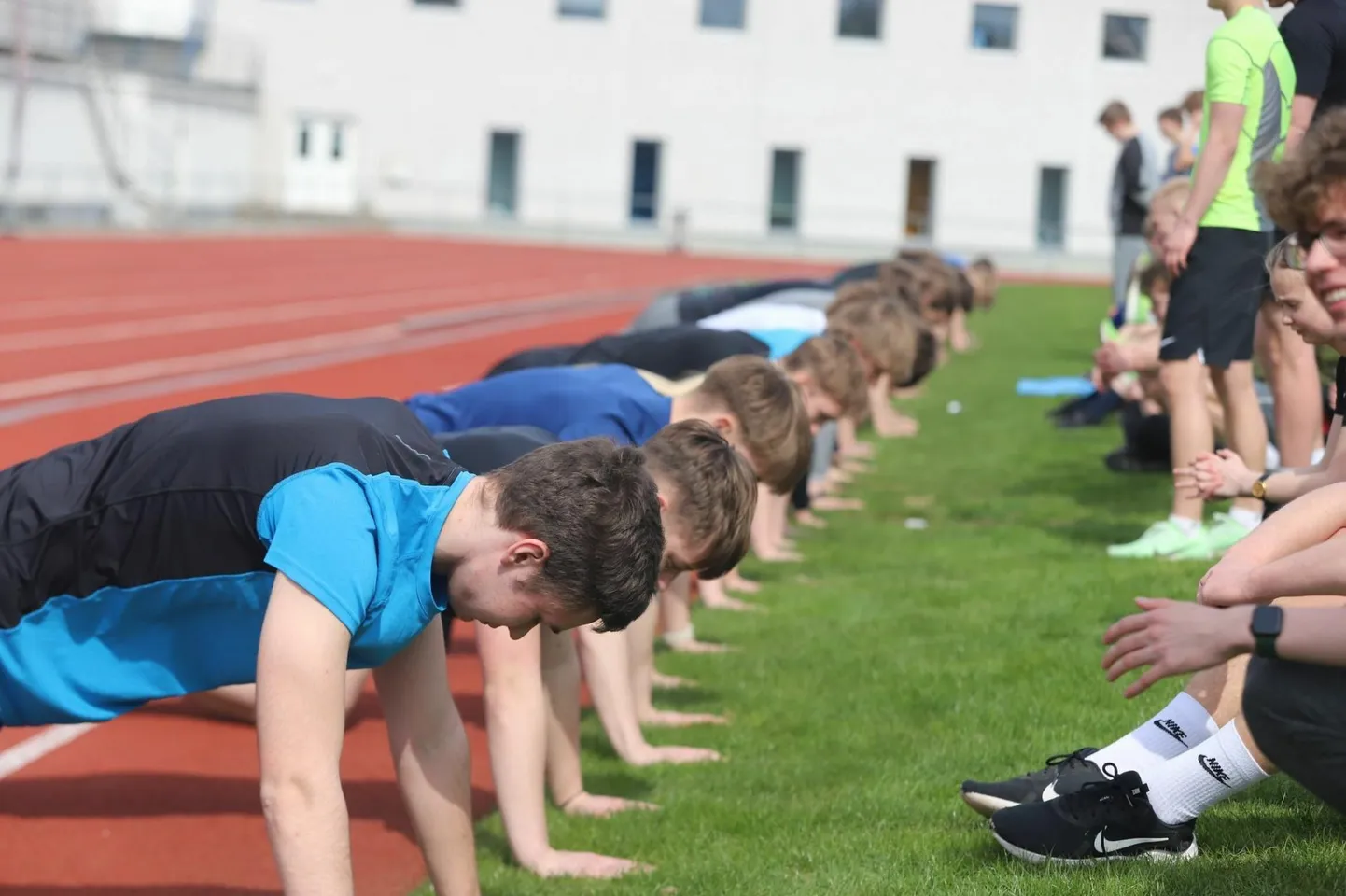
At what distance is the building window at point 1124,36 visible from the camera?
49.6 metres

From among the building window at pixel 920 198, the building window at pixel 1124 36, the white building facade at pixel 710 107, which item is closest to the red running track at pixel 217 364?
the white building facade at pixel 710 107

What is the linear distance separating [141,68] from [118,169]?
8.63m

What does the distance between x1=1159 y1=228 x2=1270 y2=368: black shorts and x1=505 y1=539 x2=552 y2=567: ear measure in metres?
4.99

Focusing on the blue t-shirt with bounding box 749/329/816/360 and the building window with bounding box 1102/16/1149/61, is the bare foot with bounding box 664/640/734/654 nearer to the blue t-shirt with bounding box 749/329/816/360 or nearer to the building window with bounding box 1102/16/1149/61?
the blue t-shirt with bounding box 749/329/816/360

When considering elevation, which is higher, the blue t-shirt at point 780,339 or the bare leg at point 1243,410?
the blue t-shirt at point 780,339

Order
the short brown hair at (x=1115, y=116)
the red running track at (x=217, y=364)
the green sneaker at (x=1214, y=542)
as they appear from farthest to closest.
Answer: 1. the short brown hair at (x=1115, y=116)
2. the green sneaker at (x=1214, y=542)
3. the red running track at (x=217, y=364)

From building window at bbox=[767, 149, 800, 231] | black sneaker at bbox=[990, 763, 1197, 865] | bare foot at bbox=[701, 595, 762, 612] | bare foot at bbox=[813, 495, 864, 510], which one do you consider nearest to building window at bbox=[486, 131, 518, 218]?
building window at bbox=[767, 149, 800, 231]

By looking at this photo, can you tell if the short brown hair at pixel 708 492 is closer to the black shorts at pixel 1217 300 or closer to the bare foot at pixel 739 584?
the black shorts at pixel 1217 300

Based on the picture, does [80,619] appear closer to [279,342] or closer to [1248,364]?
[1248,364]

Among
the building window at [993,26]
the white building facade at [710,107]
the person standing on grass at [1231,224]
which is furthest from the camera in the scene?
the building window at [993,26]

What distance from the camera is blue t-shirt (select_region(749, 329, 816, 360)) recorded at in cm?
815

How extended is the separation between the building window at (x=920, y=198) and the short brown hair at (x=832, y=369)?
43.7 meters

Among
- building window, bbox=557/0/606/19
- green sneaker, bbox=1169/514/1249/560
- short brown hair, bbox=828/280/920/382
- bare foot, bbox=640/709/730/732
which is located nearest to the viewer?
bare foot, bbox=640/709/730/732

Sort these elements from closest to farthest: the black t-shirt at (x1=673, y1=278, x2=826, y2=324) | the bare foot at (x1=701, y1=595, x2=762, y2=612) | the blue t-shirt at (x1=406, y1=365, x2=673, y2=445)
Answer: the blue t-shirt at (x1=406, y1=365, x2=673, y2=445) → the bare foot at (x1=701, y1=595, x2=762, y2=612) → the black t-shirt at (x1=673, y1=278, x2=826, y2=324)
